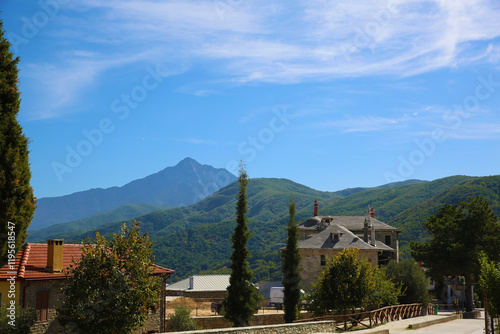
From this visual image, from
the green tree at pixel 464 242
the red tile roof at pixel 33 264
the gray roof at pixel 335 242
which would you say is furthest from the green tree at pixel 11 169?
the green tree at pixel 464 242

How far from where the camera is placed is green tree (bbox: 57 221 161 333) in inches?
715

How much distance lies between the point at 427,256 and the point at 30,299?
39.7 meters

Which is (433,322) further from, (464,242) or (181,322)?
(464,242)

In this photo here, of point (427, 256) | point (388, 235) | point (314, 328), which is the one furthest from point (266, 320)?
point (388, 235)

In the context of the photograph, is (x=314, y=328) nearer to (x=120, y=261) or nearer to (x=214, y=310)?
(x=120, y=261)

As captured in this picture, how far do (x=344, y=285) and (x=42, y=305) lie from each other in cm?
1733

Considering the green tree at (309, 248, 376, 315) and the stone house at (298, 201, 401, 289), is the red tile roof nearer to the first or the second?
the green tree at (309, 248, 376, 315)

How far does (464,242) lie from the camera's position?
1950 inches

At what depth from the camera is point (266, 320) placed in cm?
3644

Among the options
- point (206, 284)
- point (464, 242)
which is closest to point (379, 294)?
point (464, 242)

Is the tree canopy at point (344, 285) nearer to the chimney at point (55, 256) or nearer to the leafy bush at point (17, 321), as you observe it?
the chimney at point (55, 256)

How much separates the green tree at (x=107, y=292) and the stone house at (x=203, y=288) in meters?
49.0

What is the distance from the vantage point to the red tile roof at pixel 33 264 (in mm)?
25381

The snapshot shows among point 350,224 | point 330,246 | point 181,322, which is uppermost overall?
point 350,224
